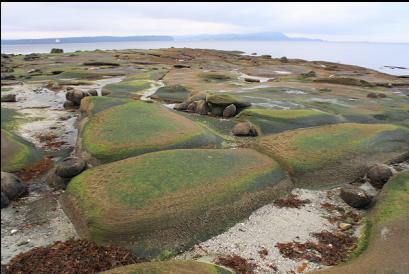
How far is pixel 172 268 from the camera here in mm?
12695

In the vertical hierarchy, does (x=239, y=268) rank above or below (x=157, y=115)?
below

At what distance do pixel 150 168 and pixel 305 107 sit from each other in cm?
2235

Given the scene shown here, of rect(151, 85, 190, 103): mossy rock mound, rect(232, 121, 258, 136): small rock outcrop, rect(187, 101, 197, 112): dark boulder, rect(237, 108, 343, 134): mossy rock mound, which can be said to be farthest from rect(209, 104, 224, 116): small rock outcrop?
rect(151, 85, 190, 103): mossy rock mound

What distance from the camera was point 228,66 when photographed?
88875 mm

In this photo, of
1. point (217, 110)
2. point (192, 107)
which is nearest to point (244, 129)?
point (217, 110)

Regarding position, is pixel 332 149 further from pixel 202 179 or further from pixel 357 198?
pixel 202 179

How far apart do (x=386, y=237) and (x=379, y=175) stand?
696 cm

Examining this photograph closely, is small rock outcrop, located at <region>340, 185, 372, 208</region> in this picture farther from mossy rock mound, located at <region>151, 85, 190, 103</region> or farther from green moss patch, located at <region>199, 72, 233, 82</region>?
green moss patch, located at <region>199, 72, 233, 82</region>

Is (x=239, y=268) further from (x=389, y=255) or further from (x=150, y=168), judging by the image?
(x=150, y=168)

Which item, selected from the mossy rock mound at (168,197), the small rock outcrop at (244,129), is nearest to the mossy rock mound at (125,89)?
the small rock outcrop at (244,129)

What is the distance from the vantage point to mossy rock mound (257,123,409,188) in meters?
22.6

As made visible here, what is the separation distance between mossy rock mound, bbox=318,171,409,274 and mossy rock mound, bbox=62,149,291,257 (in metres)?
4.85

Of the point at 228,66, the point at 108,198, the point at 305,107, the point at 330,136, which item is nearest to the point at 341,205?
the point at 330,136

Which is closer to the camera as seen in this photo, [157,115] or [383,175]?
[383,175]
